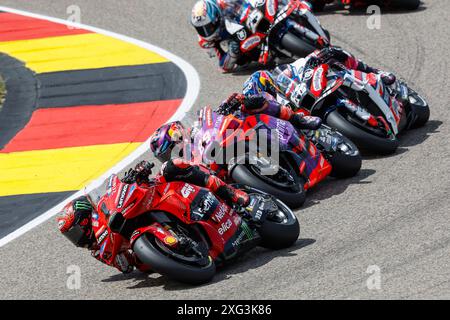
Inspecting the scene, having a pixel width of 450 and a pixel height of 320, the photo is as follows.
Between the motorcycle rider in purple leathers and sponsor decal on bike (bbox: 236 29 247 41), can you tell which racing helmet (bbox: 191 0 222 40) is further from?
the motorcycle rider in purple leathers

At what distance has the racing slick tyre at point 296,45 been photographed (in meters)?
14.7

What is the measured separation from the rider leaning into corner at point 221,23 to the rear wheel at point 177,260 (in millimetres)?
7008

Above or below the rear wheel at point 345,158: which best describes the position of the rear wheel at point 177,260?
above

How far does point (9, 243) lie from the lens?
10820 millimetres

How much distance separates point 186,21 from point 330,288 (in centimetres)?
1115

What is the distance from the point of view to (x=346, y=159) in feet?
36.4

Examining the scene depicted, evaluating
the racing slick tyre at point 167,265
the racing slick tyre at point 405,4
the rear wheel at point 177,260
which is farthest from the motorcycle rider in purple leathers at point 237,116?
the racing slick tyre at point 405,4

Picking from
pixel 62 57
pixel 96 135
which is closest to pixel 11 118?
pixel 96 135

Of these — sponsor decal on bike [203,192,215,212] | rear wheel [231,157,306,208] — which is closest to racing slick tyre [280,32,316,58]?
rear wheel [231,157,306,208]

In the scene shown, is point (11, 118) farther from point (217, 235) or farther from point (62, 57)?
point (217, 235)

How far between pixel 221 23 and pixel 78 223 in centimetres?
708

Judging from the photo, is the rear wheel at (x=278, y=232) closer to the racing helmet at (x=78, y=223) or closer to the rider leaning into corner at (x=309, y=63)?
the racing helmet at (x=78, y=223)

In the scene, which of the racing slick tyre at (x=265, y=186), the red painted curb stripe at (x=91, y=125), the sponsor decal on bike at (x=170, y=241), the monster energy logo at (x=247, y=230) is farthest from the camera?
the red painted curb stripe at (x=91, y=125)

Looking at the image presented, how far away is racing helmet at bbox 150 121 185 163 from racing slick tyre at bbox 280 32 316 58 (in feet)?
16.4
